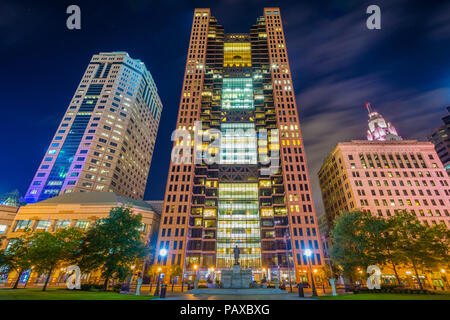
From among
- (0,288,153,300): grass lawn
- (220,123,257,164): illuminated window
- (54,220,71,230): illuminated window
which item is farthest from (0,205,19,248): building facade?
(220,123,257,164): illuminated window

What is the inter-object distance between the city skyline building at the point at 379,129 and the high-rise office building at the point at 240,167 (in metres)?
57.7

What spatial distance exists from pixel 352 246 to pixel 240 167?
164 feet

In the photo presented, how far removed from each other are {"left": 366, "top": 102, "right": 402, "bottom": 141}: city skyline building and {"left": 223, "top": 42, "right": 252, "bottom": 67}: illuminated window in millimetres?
78543

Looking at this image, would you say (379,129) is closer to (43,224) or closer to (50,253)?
(50,253)

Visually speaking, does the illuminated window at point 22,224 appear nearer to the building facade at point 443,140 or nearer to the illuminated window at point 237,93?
the illuminated window at point 237,93

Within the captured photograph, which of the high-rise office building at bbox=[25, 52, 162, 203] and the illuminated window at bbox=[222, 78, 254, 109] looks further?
the illuminated window at bbox=[222, 78, 254, 109]

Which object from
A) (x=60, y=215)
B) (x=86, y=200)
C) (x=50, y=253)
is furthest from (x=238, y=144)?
(x=50, y=253)

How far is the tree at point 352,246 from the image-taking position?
3788 cm

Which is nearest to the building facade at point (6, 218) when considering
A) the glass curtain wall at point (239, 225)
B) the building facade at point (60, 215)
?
the building facade at point (60, 215)

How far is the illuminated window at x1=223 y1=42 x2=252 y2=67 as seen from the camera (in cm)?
11031

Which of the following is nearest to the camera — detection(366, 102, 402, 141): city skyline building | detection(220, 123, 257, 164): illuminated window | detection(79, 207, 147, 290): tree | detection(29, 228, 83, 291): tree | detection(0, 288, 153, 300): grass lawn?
detection(0, 288, 153, 300): grass lawn

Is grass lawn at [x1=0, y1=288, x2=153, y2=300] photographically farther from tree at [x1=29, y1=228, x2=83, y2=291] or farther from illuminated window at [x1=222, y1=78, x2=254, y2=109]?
illuminated window at [x1=222, y1=78, x2=254, y2=109]

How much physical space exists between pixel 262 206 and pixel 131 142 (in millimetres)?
85779

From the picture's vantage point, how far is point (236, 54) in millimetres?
112312
